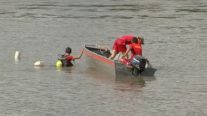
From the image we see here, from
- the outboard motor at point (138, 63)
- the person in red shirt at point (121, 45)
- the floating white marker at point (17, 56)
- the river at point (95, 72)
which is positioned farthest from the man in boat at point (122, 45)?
the floating white marker at point (17, 56)

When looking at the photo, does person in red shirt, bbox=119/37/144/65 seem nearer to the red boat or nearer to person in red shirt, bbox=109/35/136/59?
the red boat

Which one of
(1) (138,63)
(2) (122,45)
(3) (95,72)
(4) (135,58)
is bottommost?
(3) (95,72)

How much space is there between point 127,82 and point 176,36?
53.1 ft

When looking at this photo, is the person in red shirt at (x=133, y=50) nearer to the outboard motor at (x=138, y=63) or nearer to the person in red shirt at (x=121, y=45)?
the outboard motor at (x=138, y=63)

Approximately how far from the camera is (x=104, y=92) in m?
25.8

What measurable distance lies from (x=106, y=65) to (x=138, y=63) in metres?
→ 2.17

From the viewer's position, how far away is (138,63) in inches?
1113

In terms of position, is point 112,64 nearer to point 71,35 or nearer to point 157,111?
point 157,111

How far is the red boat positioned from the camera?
2886 centimetres

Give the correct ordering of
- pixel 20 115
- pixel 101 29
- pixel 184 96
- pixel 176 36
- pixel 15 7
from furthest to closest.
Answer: pixel 15 7 < pixel 101 29 < pixel 176 36 < pixel 184 96 < pixel 20 115

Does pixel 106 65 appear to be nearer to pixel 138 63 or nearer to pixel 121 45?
pixel 121 45

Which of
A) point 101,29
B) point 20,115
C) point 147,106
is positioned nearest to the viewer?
point 20,115

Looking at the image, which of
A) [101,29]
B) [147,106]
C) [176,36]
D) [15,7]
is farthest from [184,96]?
[15,7]

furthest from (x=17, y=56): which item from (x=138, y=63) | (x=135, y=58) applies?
(x=138, y=63)
